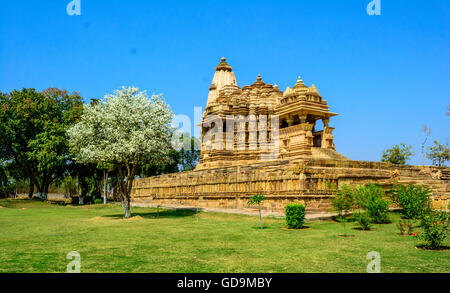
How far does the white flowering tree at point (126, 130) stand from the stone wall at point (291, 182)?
5.67 meters

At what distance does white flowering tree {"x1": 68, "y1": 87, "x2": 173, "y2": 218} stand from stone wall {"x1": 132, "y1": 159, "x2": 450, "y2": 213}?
5.67 metres

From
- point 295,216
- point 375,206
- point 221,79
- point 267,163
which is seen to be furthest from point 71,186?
point 375,206

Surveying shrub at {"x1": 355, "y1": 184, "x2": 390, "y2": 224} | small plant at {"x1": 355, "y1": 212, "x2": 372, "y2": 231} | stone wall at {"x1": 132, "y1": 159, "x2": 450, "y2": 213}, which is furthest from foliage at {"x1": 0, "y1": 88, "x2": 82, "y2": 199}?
small plant at {"x1": 355, "y1": 212, "x2": 372, "y2": 231}

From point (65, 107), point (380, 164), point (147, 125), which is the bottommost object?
point (380, 164)

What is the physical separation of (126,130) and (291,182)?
31.7 ft

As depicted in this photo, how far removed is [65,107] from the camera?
144ft

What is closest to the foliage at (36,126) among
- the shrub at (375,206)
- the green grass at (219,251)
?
the green grass at (219,251)

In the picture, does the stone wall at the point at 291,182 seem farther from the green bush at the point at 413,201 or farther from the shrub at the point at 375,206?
the green bush at the point at 413,201

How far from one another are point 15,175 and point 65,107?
17.8m

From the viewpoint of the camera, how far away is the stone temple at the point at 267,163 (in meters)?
20.9

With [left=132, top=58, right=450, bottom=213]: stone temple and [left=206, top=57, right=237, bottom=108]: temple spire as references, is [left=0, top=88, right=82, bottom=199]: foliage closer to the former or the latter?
[left=132, top=58, right=450, bottom=213]: stone temple

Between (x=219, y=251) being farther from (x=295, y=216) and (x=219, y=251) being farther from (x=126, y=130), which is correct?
(x=126, y=130)
